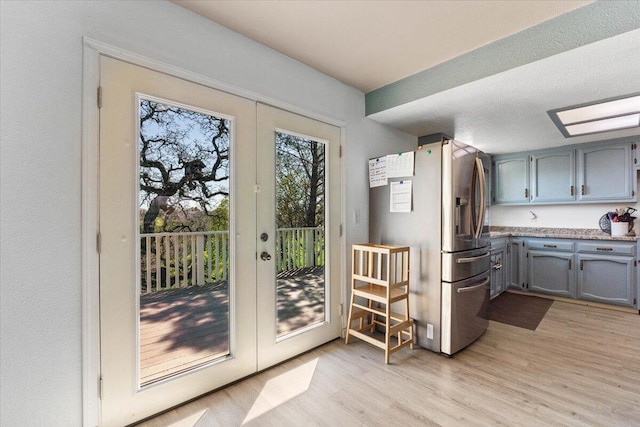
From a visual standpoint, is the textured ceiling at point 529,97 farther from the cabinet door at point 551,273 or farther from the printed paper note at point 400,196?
the cabinet door at point 551,273

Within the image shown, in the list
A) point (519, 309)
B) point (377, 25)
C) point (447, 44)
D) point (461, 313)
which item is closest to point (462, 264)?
point (461, 313)

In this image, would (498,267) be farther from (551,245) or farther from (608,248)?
(608,248)

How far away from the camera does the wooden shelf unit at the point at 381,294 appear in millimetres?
2332

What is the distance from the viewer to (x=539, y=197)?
425 centimetres

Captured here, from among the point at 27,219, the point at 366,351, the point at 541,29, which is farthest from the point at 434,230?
the point at 27,219

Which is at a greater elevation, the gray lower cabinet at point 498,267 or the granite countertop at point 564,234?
the granite countertop at point 564,234

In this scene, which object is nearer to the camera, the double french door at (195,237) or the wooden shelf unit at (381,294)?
the double french door at (195,237)

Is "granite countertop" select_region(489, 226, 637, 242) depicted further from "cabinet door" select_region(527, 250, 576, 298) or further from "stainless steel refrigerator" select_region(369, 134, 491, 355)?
"stainless steel refrigerator" select_region(369, 134, 491, 355)

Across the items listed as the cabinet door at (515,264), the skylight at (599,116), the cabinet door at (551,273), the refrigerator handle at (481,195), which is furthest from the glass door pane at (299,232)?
the cabinet door at (551,273)

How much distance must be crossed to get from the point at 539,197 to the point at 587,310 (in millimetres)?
1579

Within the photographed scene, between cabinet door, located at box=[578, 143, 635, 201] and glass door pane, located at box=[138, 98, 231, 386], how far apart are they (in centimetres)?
456

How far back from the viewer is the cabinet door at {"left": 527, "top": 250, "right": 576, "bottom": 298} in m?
3.80

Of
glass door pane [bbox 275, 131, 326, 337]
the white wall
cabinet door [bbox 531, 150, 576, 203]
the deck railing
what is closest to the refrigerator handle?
glass door pane [bbox 275, 131, 326, 337]

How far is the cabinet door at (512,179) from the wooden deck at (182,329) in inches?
176
